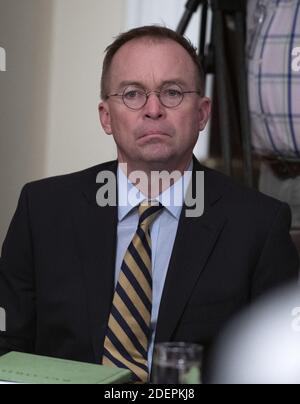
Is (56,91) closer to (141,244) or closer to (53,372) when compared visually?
(141,244)

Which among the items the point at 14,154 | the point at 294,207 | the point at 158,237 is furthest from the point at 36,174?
the point at 158,237

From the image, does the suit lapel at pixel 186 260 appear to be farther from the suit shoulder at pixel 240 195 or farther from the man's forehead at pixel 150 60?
the man's forehead at pixel 150 60

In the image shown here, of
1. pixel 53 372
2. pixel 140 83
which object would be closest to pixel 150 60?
pixel 140 83

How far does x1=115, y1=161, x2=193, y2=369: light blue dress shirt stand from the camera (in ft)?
5.52

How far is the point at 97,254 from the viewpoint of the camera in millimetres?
1689

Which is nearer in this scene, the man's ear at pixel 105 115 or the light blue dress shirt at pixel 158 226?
the light blue dress shirt at pixel 158 226

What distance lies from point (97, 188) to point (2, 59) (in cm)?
111

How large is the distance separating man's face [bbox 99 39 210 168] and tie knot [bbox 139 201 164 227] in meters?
0.09

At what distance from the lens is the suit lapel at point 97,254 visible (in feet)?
5.32
